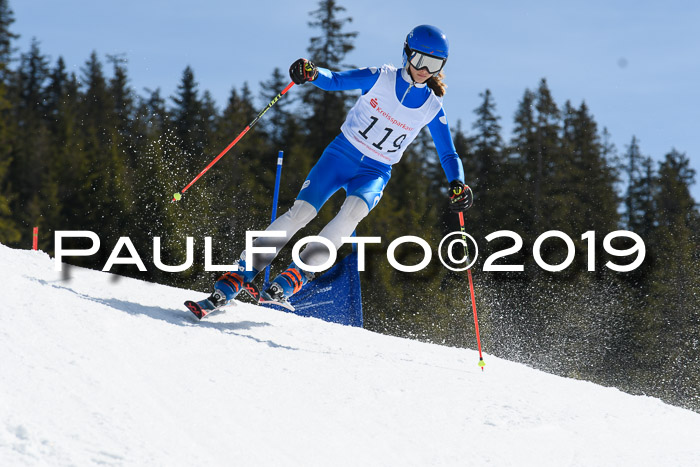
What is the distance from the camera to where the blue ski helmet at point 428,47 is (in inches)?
185

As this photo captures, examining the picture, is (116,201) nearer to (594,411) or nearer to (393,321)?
(393,321)

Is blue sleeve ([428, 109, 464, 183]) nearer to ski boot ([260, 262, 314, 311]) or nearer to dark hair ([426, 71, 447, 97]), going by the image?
dark hair ([426, 71, 447, 97])

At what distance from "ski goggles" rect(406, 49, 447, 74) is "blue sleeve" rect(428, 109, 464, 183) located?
1.32ft

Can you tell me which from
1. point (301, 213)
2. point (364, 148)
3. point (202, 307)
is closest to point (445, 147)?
point (364, 148)

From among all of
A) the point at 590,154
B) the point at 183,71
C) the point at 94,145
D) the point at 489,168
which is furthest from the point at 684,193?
the point at 94,145

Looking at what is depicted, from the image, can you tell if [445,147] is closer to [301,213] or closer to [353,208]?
[353,208]

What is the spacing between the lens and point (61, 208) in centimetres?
3178

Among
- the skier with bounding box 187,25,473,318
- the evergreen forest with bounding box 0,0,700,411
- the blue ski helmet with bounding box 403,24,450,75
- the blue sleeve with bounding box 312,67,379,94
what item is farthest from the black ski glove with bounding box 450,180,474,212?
the evergreen forest with bounding box 0,0,700,411

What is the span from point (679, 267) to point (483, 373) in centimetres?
3102

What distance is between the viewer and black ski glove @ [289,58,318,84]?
468cm

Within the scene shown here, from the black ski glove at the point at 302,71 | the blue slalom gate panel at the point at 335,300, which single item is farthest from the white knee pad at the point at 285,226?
the blue slalom gate panel at the point at 335,300

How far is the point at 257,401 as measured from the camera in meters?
3.01

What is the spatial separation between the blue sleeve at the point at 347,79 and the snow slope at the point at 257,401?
1.76 metres

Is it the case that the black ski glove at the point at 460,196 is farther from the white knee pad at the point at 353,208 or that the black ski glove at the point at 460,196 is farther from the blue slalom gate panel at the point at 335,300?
the blue slalom gate panel at the point at 335,300
